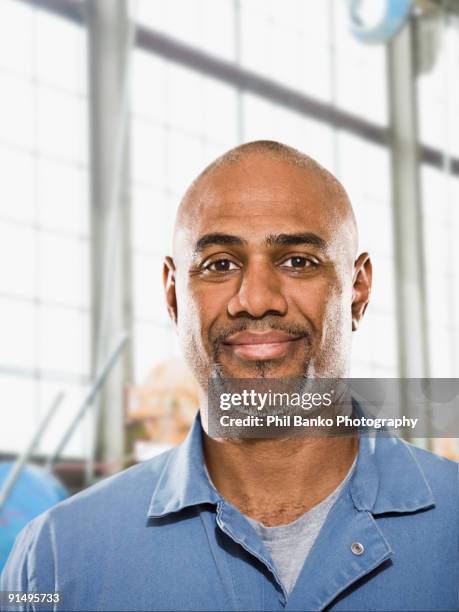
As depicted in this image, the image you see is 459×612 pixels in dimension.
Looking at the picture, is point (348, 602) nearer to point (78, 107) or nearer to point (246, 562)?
point (246, 562)

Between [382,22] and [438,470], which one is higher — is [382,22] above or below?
above

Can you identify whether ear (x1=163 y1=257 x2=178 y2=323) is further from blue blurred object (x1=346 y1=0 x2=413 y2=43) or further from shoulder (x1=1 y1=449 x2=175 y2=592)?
blue blurred object (x1=346 y1=0 x2=413 y2=43)

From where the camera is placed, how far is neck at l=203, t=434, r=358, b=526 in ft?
2.69

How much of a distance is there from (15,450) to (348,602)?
7.60ft

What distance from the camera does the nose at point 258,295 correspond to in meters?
0.77

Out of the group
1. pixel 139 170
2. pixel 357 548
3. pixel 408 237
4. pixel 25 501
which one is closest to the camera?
pixel 357 548

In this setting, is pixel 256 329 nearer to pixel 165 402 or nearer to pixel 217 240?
pixel 217 240

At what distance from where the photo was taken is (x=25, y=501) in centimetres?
194

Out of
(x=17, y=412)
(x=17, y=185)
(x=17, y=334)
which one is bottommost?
(x=17, y=412)

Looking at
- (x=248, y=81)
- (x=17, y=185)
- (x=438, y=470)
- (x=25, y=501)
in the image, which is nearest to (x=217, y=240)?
(x=438, y=470)

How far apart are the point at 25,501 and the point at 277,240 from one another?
128 cm

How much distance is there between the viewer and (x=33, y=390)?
10.1ft

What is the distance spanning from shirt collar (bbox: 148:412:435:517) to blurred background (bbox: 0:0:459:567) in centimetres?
149

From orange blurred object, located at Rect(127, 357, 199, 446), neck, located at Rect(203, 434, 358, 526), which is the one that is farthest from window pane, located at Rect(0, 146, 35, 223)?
neck, located at Rect(203, 434, 358, 526)
